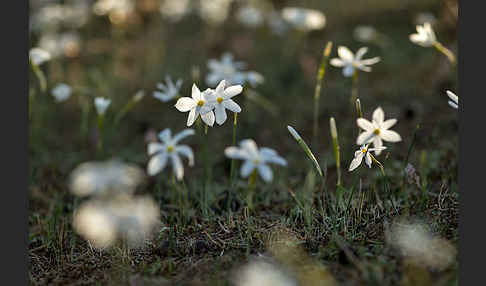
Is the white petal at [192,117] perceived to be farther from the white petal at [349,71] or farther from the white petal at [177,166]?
the white petal at [349,71]

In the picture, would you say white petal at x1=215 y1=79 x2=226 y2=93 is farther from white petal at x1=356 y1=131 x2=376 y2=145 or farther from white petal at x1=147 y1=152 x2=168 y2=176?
white petal at x1=356 y1=131 x2=376 y2=145

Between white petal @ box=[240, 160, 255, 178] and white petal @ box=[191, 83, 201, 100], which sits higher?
white petal @ box=[191, 83, 201, 100]

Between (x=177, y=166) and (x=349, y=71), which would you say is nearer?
(x=177, y=166)

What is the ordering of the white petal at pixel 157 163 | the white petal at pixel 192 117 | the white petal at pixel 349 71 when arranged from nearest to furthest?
the white petal at pixel 157 163, the white petal at pixel 192 117, the white petal at pixel 349 71

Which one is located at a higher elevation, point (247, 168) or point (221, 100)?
point (221, 100)

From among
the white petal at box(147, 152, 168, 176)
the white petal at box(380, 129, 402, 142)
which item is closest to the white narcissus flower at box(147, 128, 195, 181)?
the white petal at box(147, 152, 168, 176)

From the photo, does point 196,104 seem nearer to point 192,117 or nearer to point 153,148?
point 192,117

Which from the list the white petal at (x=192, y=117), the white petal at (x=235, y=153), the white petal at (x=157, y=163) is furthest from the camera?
the white petal at (x=192, y=117)

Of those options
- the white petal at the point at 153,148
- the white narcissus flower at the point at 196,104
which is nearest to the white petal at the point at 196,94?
the white narcissus flower at the point at 196,104

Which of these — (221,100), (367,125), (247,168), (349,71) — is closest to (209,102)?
(221,100)

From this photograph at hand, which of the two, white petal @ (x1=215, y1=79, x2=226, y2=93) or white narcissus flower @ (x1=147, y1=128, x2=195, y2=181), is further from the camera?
white petal @ (x1=215, y1=79, x2=226, y2=93)

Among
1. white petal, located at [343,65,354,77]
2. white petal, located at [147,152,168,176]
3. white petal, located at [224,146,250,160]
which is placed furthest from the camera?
white petal, located at [343,65,354,77]
